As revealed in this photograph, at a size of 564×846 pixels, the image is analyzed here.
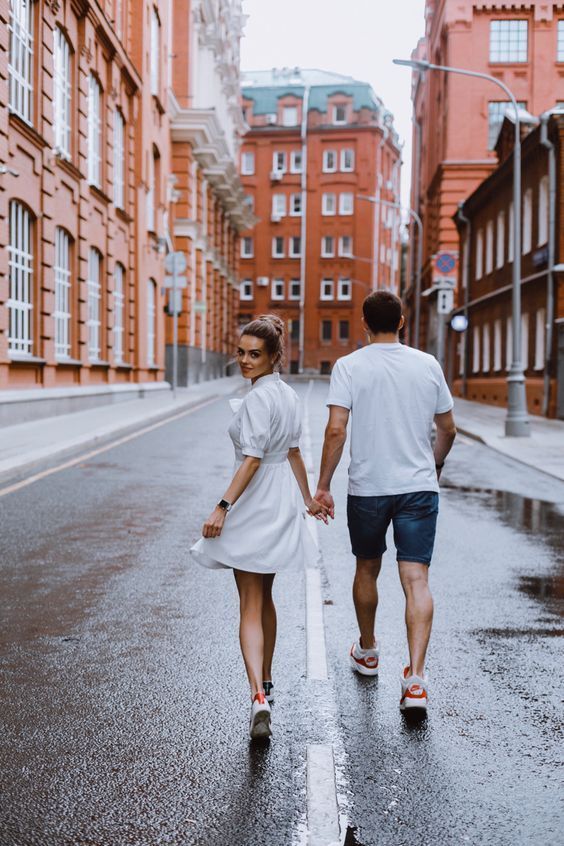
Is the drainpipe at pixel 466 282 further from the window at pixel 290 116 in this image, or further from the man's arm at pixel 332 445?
the window at pixel 290 116

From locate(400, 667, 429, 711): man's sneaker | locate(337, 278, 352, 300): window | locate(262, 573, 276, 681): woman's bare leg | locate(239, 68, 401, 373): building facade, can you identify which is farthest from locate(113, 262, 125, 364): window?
locate(337, 278, 352, 300): window

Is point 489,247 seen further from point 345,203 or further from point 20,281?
point 345,203

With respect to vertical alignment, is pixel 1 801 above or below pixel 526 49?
below

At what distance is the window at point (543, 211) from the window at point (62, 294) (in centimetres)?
1233

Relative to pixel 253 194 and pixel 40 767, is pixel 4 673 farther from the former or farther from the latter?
pixel 253 194

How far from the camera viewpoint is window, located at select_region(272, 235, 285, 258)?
278ft

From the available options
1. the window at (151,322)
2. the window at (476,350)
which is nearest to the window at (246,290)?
the window at (476,350)

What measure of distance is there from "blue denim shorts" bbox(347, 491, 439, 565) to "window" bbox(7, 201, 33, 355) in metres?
16.1

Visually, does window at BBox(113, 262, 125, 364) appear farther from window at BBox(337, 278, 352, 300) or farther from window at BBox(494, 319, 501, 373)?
window at BBox(337, 278, 352, 300)

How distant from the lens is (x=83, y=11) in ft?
84.2

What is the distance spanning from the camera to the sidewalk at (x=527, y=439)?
1622 centimetres

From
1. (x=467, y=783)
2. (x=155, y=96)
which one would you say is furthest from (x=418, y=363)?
(x=155, y=96)

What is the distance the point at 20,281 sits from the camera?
68.3 ft

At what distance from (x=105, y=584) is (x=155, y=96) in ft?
106
